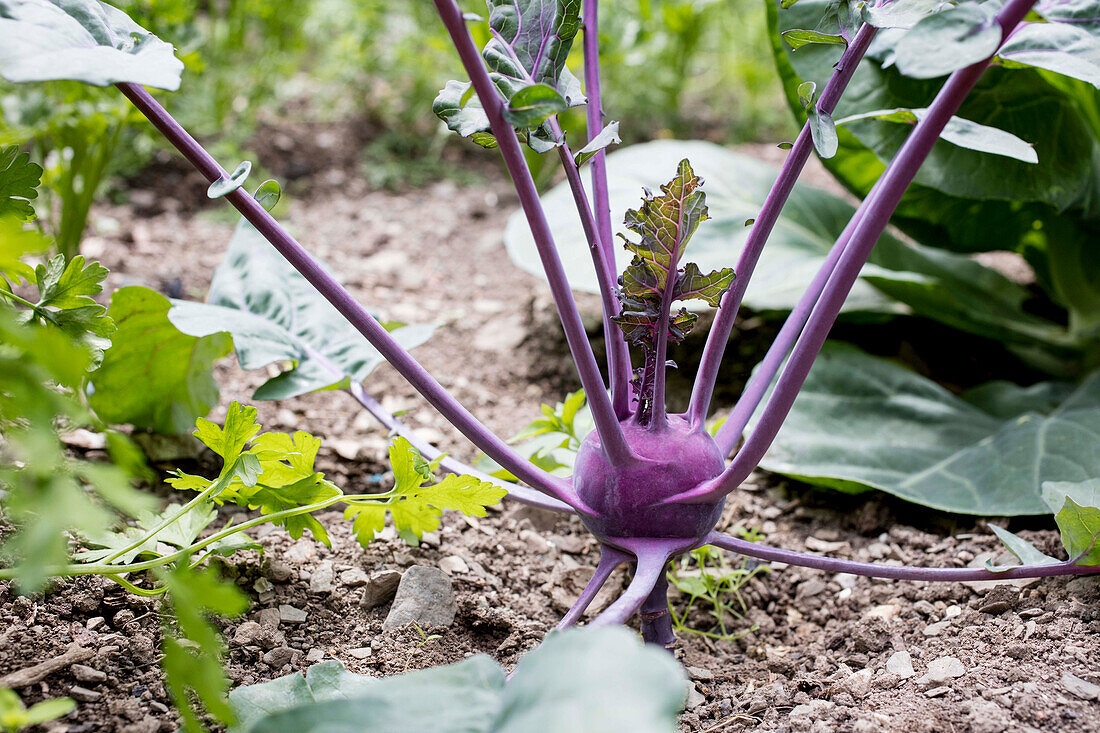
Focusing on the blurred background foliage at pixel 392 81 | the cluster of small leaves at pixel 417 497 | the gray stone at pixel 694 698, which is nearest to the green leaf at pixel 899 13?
the cluster of small leaves at pixel 417 497

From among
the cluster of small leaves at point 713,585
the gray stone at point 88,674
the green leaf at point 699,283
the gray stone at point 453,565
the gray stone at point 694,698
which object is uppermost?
the green leaf at point 699,283

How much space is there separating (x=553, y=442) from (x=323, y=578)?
0.32 metres

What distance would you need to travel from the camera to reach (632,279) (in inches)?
31.2

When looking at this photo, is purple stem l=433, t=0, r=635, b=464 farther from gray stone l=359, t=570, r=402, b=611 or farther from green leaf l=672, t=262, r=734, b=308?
gray stone l=359, t=570, r=402, b=611

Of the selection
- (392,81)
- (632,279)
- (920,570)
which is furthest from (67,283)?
(392,81)

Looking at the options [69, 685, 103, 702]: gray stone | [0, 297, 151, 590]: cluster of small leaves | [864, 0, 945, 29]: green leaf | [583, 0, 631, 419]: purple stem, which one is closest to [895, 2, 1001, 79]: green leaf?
[864, 0, 945, 29]: green leaf

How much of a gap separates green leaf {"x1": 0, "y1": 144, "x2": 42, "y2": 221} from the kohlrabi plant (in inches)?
6.2

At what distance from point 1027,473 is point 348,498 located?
943mm

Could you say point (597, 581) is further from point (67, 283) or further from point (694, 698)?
point (67, 283)

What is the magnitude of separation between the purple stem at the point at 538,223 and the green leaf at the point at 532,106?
12 millimetres

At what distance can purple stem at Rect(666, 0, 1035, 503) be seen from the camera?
2.13 feet

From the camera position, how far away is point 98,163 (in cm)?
145

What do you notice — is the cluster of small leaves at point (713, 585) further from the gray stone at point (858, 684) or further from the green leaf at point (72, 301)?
A: the green leaf at point (72, 301)

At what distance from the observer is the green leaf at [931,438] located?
1159 mm
